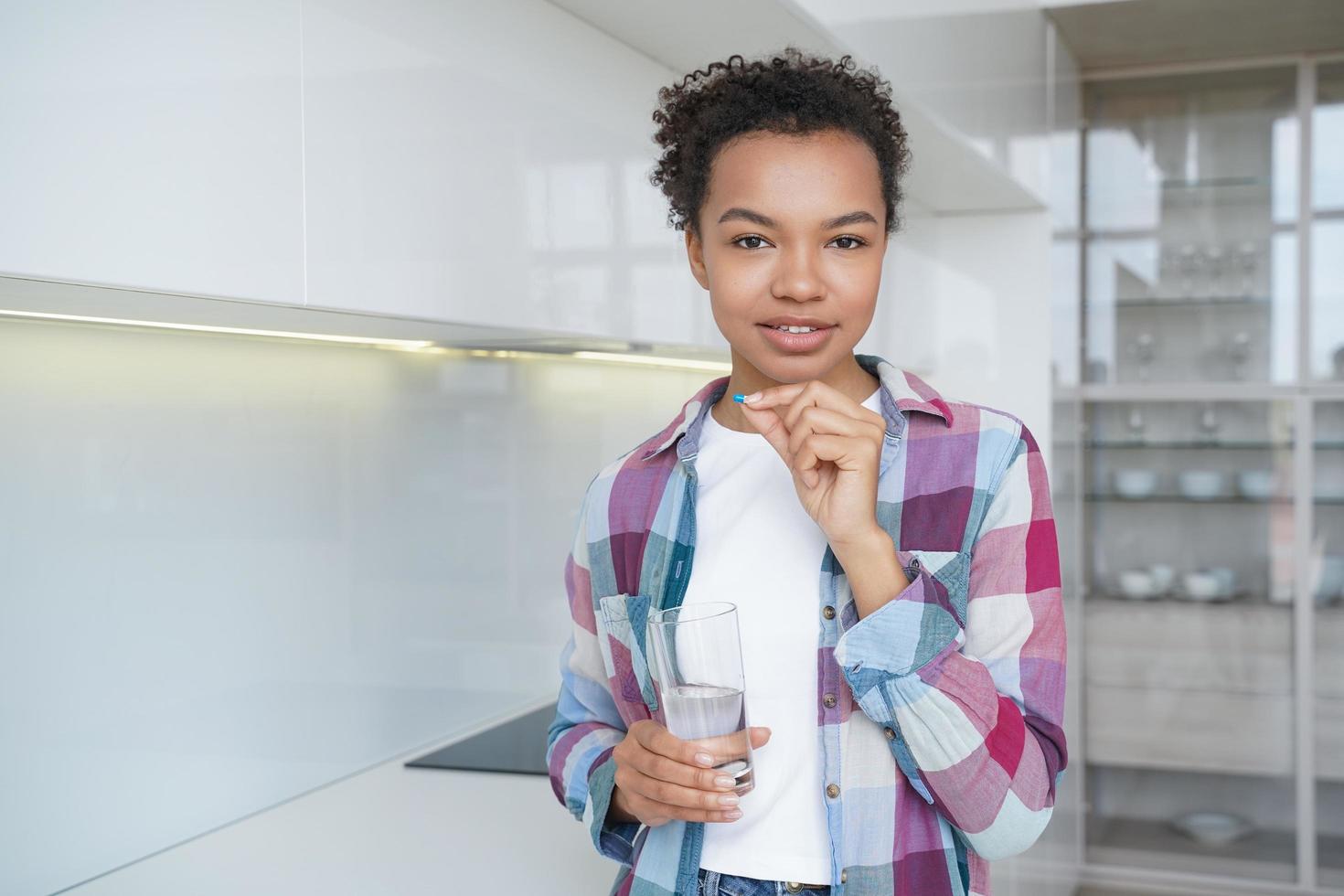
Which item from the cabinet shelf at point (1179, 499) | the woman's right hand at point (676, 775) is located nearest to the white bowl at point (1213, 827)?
the cabinet shelf at point (1179, 499)

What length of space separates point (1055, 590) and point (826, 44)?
2.81ft

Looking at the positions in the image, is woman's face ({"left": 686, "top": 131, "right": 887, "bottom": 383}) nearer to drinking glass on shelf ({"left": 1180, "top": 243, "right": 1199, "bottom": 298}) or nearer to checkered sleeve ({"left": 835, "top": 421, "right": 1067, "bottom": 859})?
checkered sleeve ({"left": 835, "top": 421, "right": 1067, "bottom": 859})

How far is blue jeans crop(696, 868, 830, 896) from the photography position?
0.92 meters

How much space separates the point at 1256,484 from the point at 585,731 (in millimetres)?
2937

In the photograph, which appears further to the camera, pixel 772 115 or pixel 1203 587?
pixel 1203 587

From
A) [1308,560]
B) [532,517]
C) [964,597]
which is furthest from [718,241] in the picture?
[1308,560]

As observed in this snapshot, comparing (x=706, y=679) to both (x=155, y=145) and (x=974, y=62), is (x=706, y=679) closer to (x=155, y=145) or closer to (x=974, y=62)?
(x=155, y=145)

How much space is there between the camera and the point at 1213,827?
3463 mm

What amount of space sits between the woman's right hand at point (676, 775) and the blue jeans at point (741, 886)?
5 centimetres

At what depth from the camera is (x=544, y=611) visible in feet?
6.94

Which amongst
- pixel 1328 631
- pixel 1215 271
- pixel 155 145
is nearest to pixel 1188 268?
pixel 1215 271

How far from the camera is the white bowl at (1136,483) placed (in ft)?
11.7

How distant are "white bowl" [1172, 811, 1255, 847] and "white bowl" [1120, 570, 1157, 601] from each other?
0.63m

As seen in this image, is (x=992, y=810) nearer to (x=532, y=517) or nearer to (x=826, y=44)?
(x=826, y=44)
